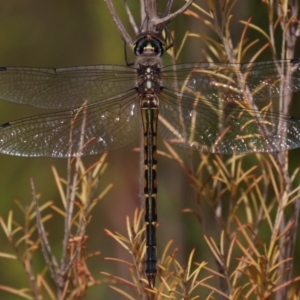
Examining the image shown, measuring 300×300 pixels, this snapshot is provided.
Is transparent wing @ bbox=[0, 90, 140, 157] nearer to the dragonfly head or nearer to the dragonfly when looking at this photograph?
the dragonfly

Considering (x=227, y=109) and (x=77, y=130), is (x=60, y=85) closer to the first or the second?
(x=77, y=130)

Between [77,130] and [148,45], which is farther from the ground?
[148,45]

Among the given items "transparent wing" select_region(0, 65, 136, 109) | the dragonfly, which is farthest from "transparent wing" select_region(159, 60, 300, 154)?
"transparent wing" select_region(0, 65, 136, 109)

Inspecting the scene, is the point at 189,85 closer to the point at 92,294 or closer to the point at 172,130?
the point at 172,130

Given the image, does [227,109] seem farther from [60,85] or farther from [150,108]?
[60,85]

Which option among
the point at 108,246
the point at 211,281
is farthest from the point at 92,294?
the point at 211,281

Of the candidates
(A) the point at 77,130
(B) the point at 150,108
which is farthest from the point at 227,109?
(A) the point at 77,130

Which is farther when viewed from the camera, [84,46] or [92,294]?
[84,46]
